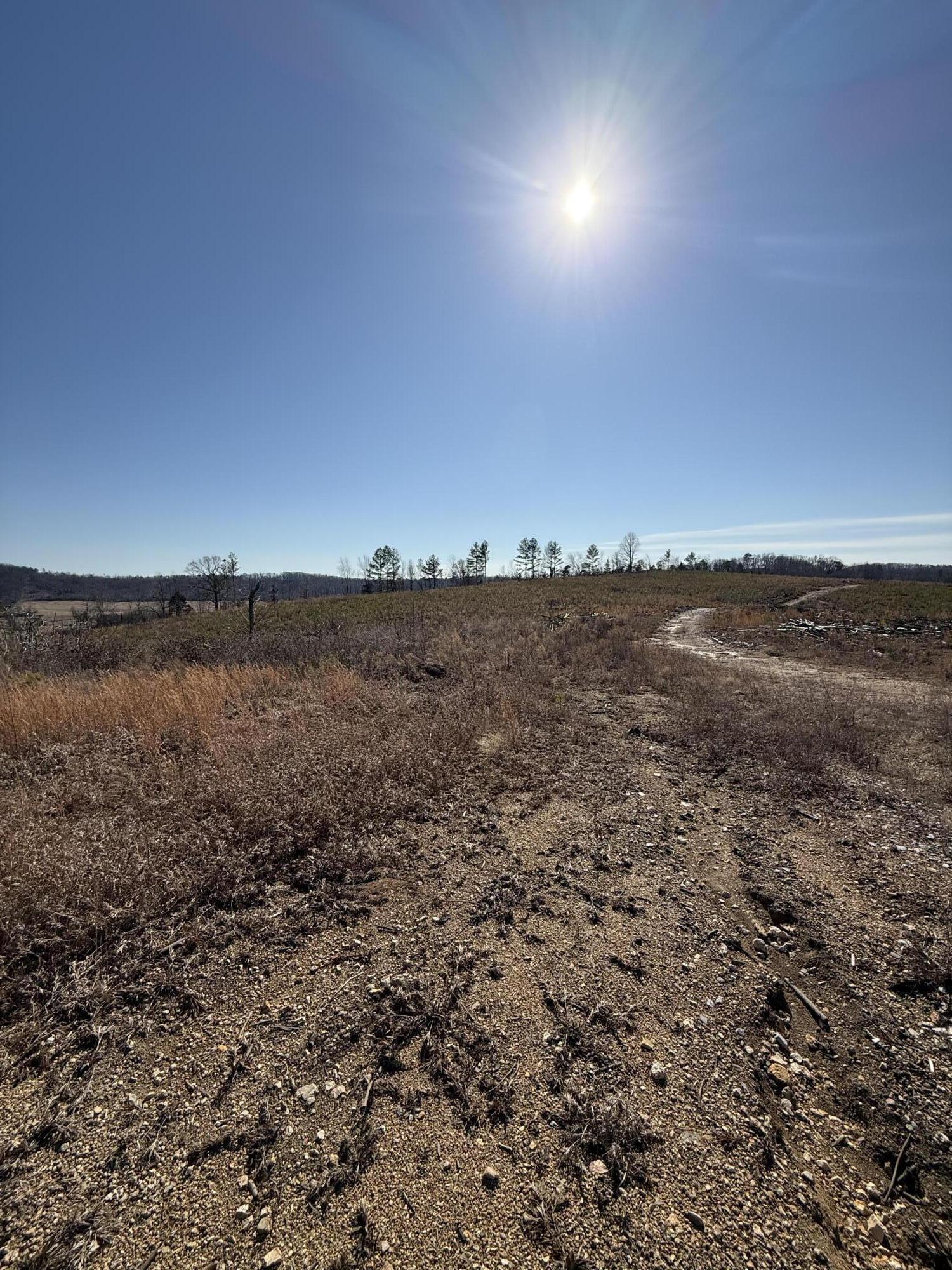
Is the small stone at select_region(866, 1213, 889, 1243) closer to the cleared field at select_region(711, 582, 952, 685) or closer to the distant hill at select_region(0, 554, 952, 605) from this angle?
the cleared field at select_region(711, 582, 952, 685)

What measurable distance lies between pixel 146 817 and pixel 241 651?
8.75m

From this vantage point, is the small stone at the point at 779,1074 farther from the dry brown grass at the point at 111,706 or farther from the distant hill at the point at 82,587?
the distant hill at the point at 82,587

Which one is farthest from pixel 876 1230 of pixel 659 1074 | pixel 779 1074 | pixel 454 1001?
pixel 454 1001

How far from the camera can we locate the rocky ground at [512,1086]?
1856 millimetres

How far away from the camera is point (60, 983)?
278cm

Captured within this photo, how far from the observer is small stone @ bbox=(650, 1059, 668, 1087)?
2.45 metres

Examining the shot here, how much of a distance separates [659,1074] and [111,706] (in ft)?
24.5

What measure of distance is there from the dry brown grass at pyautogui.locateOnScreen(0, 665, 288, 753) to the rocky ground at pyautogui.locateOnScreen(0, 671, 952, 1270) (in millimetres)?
3868

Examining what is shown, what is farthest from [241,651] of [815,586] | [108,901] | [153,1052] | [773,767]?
[815,586]

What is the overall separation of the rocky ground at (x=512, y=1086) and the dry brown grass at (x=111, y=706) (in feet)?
12.7

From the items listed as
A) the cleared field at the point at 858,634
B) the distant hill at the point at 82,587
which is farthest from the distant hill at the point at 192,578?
the cleared field at the point at 858,634

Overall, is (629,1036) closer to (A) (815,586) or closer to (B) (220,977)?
(B) (220,977)

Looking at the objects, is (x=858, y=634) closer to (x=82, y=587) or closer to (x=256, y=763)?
(x=256, y=763)

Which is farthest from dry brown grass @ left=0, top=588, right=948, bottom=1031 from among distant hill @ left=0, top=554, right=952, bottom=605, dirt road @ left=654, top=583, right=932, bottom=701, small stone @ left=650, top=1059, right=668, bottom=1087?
distant hill @ left=0, top=554, right=952, bottom=605
